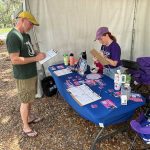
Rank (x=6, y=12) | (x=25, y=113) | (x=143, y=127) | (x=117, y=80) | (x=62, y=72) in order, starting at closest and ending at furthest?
(x=143, y=127) < (x=117, y=80) < (x=25, y=113) < (x=62, y=72) < (x=6, y=12)

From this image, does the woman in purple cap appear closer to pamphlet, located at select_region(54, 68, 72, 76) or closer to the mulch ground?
pamphlet, located at select_region(54, 68, 72, 76)

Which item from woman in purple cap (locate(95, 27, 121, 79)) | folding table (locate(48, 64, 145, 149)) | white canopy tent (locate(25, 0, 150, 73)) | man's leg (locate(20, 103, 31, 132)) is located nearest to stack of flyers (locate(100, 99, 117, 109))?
folding table (locate(48, 64, 145, 149))

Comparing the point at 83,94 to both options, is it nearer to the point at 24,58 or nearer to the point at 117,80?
the point at 117,80

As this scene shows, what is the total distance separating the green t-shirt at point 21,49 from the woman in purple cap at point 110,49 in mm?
982

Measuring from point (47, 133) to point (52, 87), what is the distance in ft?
3.86

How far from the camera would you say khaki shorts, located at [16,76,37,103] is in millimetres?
2969

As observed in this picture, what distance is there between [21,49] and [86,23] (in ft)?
6.89

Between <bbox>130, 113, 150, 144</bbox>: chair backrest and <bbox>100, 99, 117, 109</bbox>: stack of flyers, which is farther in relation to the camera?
<bbox>100, 99, 117, 109</bbox>: stack of flyers

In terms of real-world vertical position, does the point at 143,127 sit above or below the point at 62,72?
below

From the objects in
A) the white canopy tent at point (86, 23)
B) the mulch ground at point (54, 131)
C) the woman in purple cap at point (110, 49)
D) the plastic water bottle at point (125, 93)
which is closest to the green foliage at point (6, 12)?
the white canopy tent at point (86, 23)

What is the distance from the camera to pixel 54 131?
3.31 metres

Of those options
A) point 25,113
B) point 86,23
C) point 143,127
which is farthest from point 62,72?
point 143,127

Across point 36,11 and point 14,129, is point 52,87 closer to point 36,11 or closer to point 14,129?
point 14,129

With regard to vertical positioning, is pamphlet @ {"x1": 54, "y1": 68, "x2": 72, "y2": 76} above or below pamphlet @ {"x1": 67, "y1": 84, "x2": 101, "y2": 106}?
above
